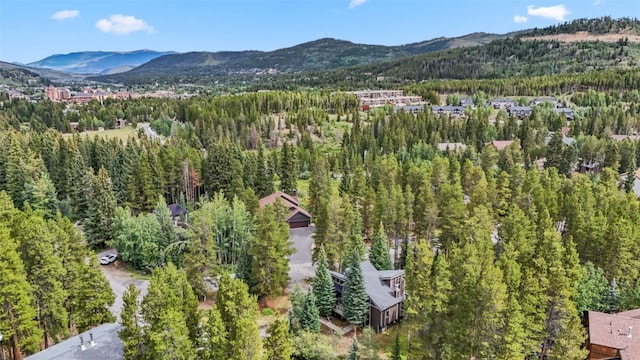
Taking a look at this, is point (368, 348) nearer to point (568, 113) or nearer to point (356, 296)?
point (356, 296)

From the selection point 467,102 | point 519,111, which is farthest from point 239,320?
point 467,102

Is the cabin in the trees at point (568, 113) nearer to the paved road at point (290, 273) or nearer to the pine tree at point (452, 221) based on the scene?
the pine tree at point (452, 221)

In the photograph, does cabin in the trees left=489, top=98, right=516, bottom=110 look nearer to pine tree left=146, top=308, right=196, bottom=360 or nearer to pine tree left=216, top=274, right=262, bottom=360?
pine tree left=216, top=274, right=262, bottom=360

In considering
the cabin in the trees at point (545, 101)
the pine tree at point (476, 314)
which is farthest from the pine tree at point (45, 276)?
the cabin in the trees at point (545, 101)

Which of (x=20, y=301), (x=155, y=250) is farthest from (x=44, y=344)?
(x=155, y=250)

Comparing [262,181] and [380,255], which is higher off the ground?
[262,181]
